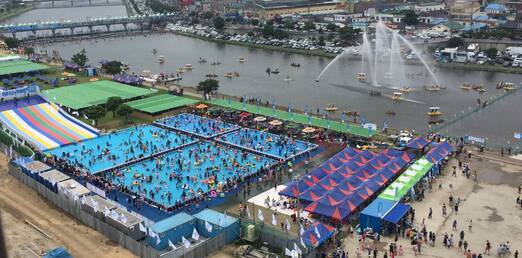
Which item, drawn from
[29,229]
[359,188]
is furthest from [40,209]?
[359,188]

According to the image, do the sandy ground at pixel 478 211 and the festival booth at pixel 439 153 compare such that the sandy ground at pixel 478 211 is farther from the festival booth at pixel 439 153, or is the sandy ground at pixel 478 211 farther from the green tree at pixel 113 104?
the green tree at pixel 113 104

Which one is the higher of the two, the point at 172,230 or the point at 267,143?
the point at 267,143

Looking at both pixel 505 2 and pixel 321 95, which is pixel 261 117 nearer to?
pixel 321 95

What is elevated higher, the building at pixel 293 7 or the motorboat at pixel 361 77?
the building at pixel 293 7

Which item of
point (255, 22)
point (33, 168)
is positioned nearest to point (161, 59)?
point (255, 22)

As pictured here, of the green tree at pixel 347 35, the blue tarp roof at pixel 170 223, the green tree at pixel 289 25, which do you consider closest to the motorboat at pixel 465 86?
the green tree at pixel 347 35

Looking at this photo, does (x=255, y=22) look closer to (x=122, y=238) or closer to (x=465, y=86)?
(x=465, y=86)
